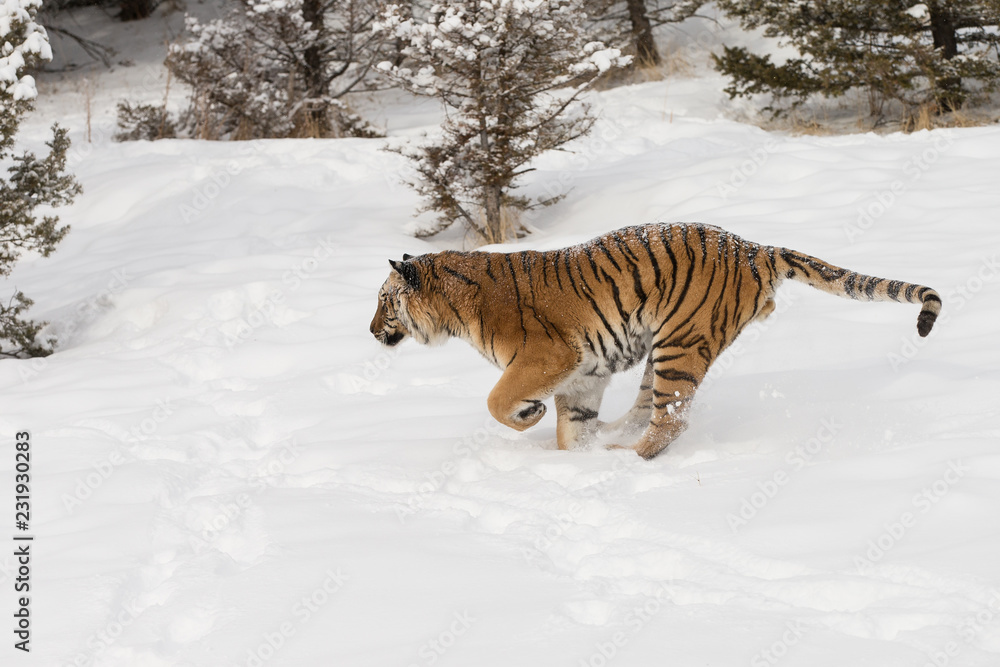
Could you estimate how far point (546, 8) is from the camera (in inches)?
Answer: 328

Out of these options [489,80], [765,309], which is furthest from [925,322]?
[489,80]

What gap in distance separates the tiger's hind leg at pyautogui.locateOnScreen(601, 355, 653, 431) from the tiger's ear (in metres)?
1.33

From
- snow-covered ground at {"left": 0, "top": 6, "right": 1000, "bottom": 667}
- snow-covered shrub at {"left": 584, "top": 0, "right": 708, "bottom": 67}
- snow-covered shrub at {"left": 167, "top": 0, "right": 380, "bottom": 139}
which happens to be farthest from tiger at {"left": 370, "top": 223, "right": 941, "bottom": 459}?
snow-covered shrub at {"left": 584, "top": 0, "right": 708, "bottom": 67}

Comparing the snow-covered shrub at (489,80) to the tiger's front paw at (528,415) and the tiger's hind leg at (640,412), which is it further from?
the tiger's front paw at (528,415)

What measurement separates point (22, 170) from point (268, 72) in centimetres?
697

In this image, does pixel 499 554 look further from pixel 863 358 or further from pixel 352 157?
pixel 352 157

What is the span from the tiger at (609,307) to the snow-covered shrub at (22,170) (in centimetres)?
363

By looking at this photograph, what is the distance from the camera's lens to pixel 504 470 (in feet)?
15.5

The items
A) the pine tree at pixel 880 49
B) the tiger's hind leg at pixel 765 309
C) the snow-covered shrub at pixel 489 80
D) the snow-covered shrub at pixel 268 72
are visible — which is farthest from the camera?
the snow-covered shrub at pixel 268 72

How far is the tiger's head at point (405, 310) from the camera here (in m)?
5.05

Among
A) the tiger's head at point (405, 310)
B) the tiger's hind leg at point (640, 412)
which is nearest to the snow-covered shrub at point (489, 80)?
Answer: the tiger's head at point (405, 310)

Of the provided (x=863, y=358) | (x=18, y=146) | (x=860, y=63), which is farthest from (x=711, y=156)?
(x=18, y=146)

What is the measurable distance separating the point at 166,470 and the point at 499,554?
83.8 inches

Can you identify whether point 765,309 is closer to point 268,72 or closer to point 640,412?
point 640,412
